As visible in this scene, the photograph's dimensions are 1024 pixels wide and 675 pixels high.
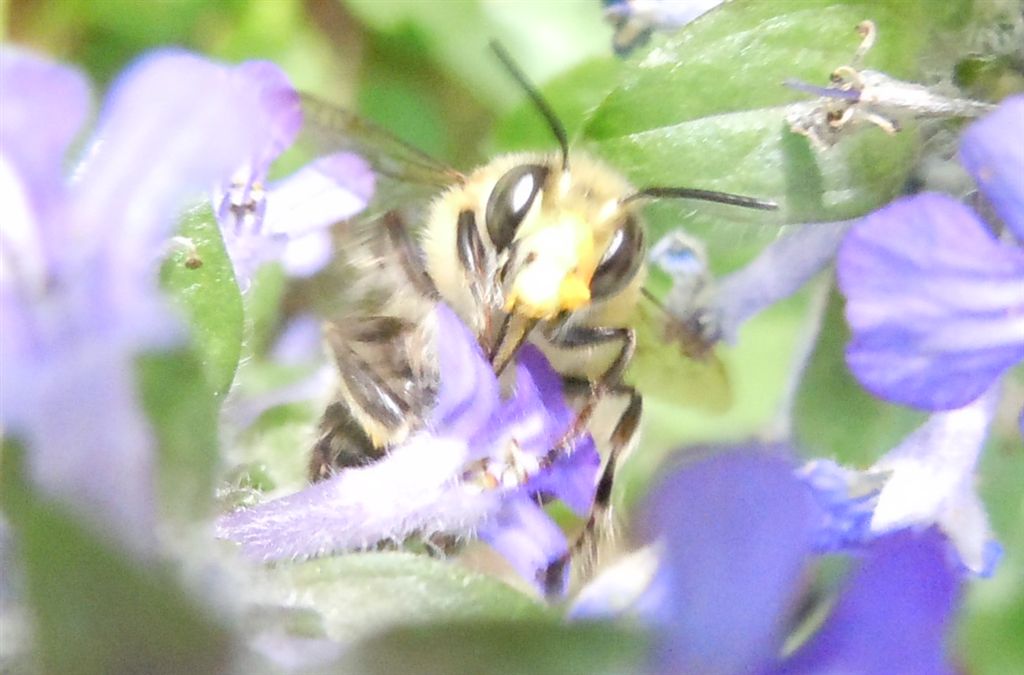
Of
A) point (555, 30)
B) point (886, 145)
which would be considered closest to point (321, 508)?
point (886, 145)

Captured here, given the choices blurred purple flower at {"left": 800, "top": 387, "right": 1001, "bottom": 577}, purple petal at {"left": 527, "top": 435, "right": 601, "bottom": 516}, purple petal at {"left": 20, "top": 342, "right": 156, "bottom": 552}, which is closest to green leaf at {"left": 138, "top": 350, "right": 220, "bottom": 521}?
purple petal at {"left": 20, "top": 342, "right": 156, "bottom": 552}

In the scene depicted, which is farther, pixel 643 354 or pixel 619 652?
pixel 643 354

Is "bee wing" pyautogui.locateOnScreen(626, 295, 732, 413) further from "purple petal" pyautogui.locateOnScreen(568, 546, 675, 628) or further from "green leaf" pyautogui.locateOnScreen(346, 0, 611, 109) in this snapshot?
"green leaf" pyautogui.locateOnScreen(346, 0, 611, 109)

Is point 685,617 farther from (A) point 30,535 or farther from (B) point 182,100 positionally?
(B) point 182,100

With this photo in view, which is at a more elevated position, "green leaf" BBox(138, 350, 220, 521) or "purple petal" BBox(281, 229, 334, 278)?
"green leaf" BBox(138, 350, 220, 521)

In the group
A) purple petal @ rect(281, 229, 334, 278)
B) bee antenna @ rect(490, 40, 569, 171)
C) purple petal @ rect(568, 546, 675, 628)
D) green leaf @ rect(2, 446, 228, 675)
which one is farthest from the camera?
purple petal @ rect(281, 229, 334, 278)

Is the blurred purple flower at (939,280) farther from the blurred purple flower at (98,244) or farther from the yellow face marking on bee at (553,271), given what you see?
the blurred purple flower at (98,244)

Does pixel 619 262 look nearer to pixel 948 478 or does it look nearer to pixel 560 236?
pixel 560 236
